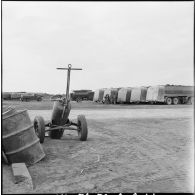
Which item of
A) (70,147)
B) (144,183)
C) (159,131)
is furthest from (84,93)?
(144,183)

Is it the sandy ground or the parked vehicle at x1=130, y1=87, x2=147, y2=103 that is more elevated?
the parked vehicle at x1=130, y1=87, x2=147, y2=103

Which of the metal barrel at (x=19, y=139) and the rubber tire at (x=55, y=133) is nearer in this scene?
the metal barrel at (x=19, y=139)

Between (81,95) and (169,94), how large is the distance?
17.8m

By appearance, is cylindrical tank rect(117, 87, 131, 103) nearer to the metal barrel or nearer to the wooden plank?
the metal barrel

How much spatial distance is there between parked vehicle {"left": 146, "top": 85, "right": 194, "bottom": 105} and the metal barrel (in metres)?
31.9

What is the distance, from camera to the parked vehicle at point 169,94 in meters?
38.2

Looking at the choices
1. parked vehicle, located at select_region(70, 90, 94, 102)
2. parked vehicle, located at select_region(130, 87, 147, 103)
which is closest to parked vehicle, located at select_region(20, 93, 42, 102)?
parked vehicle, located at select_region(70, 90, 94, 102)

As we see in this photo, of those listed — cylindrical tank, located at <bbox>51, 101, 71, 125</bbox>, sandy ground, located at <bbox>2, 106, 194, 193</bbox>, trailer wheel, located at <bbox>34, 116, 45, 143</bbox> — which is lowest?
sandy ground, located at <bbox>2, 106, 194, 193</bbox>

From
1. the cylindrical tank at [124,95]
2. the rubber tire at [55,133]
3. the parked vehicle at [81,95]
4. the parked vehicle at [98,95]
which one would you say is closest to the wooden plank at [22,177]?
the rubber tire at [55,133]

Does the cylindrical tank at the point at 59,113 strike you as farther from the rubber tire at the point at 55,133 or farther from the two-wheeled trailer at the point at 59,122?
the rubber tire at the point at 55,133

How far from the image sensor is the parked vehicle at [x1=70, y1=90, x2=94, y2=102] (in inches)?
2055

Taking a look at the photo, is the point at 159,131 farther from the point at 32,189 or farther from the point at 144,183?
the point at 32,189

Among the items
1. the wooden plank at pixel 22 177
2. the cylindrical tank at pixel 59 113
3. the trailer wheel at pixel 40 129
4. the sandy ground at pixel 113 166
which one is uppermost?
the cylindrical tank at pixel 59 113

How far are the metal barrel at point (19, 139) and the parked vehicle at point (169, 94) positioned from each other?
3191 cm
